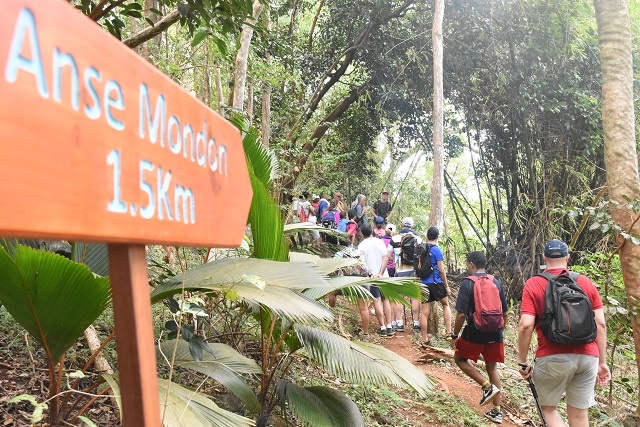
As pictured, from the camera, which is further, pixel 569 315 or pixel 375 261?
pixel 375 261

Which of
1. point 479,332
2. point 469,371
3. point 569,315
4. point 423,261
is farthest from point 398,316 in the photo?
point 569,315

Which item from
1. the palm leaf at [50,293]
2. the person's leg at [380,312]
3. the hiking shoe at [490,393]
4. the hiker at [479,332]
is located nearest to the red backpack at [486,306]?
the hiker at [479,332]

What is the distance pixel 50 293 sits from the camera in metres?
1.67

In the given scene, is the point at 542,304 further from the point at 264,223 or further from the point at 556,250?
the point at 264,223

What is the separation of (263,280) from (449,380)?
15.9 feet

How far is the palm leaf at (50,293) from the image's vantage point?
1.61 metres

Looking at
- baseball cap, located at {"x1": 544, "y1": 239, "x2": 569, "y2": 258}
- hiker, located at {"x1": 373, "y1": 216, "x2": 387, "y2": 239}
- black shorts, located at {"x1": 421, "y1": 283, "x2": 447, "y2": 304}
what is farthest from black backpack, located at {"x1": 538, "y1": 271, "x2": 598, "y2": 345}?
hiker, located at {"x1": 373, "y1": 216, "x2": 387, "y2": 239}

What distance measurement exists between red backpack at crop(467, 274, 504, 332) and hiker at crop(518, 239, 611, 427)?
2.90 ft

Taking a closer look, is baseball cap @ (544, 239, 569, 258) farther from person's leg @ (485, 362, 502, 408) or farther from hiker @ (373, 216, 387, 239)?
hiker @ (373, 216, 387, 239)

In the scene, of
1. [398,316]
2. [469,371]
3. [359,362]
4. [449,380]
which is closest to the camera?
[359,362]

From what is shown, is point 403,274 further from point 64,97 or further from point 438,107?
point 64,97

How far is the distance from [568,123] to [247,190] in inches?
407

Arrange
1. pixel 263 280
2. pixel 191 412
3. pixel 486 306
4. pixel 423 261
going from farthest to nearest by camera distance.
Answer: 1. pixel 423 261
2. pixel 486 306
3. pixel 263 280
4. pixel 191 412

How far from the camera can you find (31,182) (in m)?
0.72
